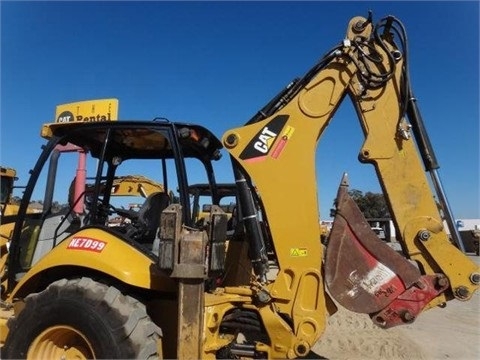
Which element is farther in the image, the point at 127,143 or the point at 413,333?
the point at 413,333

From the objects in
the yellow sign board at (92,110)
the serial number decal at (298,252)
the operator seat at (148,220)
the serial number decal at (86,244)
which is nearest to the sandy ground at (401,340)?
the serial number decal at (298,252)

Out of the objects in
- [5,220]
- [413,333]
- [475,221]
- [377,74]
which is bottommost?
[413,333]

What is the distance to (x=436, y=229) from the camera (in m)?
4.07

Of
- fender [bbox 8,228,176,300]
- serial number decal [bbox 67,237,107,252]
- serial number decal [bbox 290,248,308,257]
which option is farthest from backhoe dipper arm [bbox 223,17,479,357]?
serial number decal [bbox 67,237,107,252]

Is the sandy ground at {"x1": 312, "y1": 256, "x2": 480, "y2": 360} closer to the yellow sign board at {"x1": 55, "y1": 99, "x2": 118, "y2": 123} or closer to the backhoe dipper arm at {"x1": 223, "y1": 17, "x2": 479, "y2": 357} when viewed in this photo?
the backhoe dipper arm at {"x1": 223, "y1": 17, "x2": 479, "y2": 357}

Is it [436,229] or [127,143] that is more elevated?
[127,143]

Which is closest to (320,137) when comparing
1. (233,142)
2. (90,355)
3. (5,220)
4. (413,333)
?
(233,142)

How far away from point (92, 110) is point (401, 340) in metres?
7.21

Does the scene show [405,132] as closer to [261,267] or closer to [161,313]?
[261,267]

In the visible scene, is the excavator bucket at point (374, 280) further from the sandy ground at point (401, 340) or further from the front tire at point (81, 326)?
the sandy ground at point (401, 340)

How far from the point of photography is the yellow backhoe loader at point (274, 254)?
3689 mm

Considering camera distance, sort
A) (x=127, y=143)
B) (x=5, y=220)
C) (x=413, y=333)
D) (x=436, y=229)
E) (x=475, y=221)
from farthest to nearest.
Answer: (x=475, y=221), (x=413, y=333), (x=5, y=220), (x=127, y=143), (x=436, y=229)

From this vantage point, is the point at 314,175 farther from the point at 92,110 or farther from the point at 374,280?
the point at 92,110

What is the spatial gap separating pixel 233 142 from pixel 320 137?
78cm
